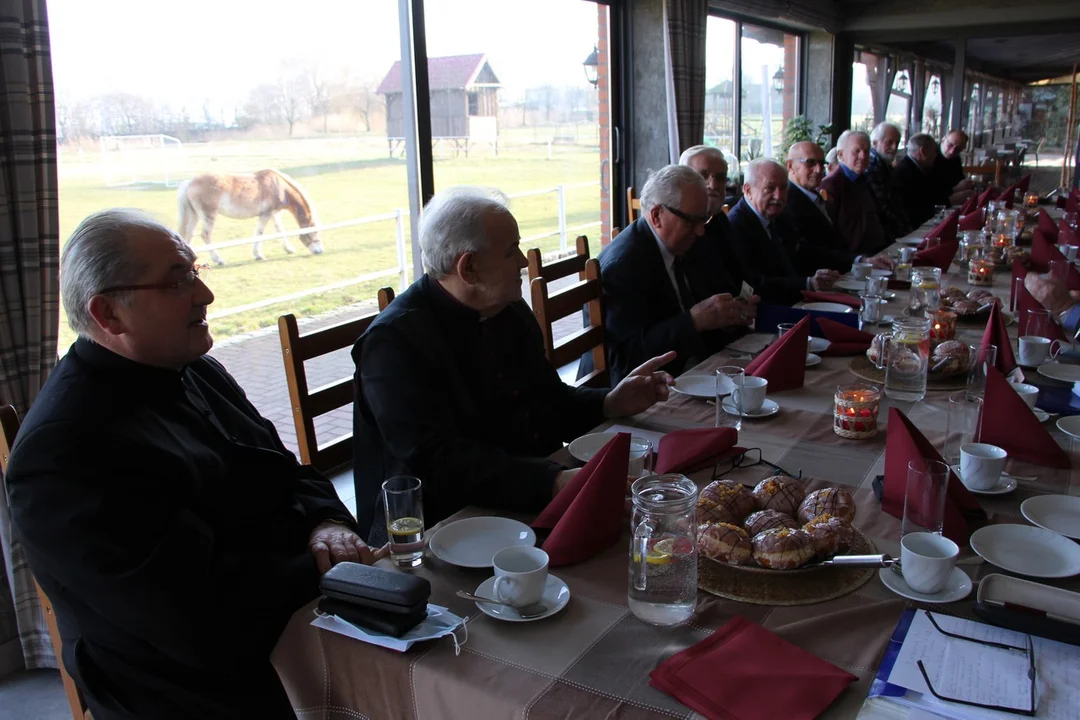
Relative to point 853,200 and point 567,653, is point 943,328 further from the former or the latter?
point 853,200

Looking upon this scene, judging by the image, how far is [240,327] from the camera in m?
4.67

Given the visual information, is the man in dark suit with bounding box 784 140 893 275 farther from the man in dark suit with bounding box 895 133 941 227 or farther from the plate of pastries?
the plate of pastries

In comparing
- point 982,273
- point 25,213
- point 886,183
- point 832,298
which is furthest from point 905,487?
point 886,183

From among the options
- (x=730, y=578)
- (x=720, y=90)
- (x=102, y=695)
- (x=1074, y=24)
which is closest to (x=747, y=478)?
(x=730, y=578)

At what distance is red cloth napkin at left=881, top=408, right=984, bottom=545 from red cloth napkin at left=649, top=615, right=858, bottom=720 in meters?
0.40

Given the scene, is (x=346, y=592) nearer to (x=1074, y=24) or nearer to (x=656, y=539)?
(x=656, y=539)

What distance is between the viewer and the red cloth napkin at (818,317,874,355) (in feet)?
7.34

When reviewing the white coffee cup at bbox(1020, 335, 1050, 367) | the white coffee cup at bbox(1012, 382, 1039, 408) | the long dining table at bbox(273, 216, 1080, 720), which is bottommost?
the long dining table at bbox(273, 216, 1080, 720)

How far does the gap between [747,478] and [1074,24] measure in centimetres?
875

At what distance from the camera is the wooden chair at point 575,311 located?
239cm

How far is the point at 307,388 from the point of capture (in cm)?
182

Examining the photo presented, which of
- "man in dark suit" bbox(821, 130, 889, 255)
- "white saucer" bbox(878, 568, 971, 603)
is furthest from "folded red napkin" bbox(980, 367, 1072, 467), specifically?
"man in dark suit" bbox(821, 130, 889, 255)

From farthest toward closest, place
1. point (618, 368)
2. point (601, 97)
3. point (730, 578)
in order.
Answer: point (601, 97) → point (618, 368) → point (730, 578)

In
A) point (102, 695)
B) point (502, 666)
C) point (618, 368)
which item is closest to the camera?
point (502, 666)
